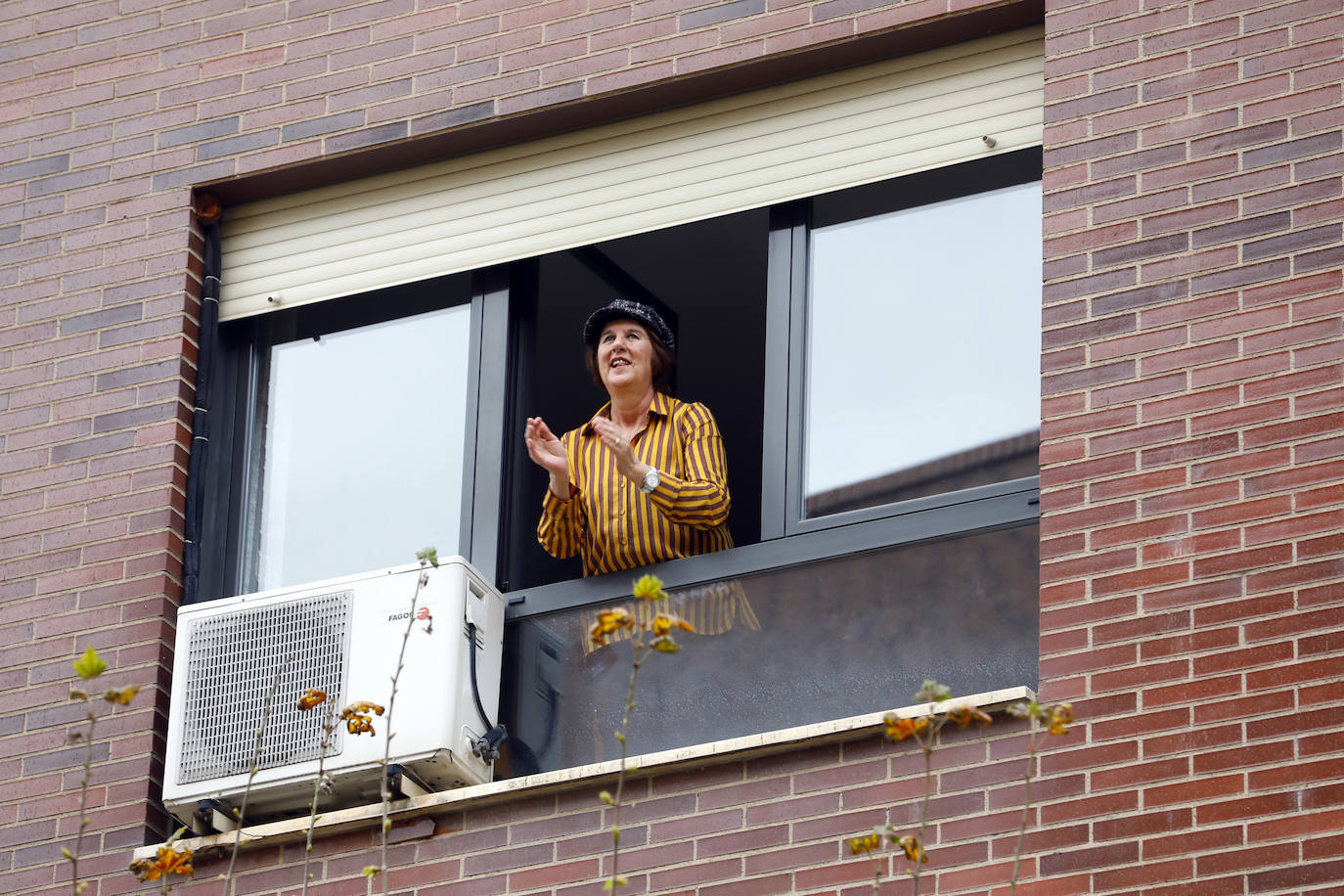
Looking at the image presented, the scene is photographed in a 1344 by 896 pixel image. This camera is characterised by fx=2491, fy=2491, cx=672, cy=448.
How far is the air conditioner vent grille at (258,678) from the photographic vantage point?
7.67 meters

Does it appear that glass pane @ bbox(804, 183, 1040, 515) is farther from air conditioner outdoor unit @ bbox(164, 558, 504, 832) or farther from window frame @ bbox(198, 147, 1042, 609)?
air conditioner outdoor unit @ bbox(164, 558, 504, 832)

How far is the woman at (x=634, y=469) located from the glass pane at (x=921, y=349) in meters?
0.36

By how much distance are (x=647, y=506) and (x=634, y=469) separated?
352 millimetres

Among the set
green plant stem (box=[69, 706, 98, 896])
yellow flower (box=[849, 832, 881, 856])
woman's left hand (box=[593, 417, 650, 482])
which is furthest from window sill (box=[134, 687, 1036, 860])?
yellow flower (box=[849, 832, 881, 856])

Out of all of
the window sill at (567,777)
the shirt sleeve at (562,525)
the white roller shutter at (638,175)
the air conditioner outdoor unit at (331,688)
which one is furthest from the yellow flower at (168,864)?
the white roller shutter at (638,175)

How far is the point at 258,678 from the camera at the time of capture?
7789mm

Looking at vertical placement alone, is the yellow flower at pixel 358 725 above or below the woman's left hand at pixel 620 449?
below

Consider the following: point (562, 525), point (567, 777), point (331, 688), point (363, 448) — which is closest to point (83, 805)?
point (567, 777)

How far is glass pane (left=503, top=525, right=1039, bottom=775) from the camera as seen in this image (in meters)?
7.36

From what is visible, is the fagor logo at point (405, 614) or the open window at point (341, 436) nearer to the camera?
the fagor logo at point (405, 614)

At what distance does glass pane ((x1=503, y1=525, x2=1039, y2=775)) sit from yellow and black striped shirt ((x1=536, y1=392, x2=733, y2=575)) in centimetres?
23

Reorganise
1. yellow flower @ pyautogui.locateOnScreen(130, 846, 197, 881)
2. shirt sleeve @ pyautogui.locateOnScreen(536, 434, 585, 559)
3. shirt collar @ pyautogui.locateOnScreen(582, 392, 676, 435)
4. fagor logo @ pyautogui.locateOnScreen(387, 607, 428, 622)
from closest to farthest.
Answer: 1. yellow flower @ pyautogui.locateOnScreen(130, 846, 197, 881)
2. fagor logo @ pyautogui.locateOnScreen(387, 607, 428, 622)
3. shirt sleeve @ pyautogui.locateOnScreen(536, 434, 585, 559)
4. shirt collar @ pyautogui.locateOnScreen(582, 392, 676, 435)

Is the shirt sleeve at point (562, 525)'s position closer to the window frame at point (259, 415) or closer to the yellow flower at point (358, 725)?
the window frame at point (259, 415)

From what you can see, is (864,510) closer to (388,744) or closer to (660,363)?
(660,363)
